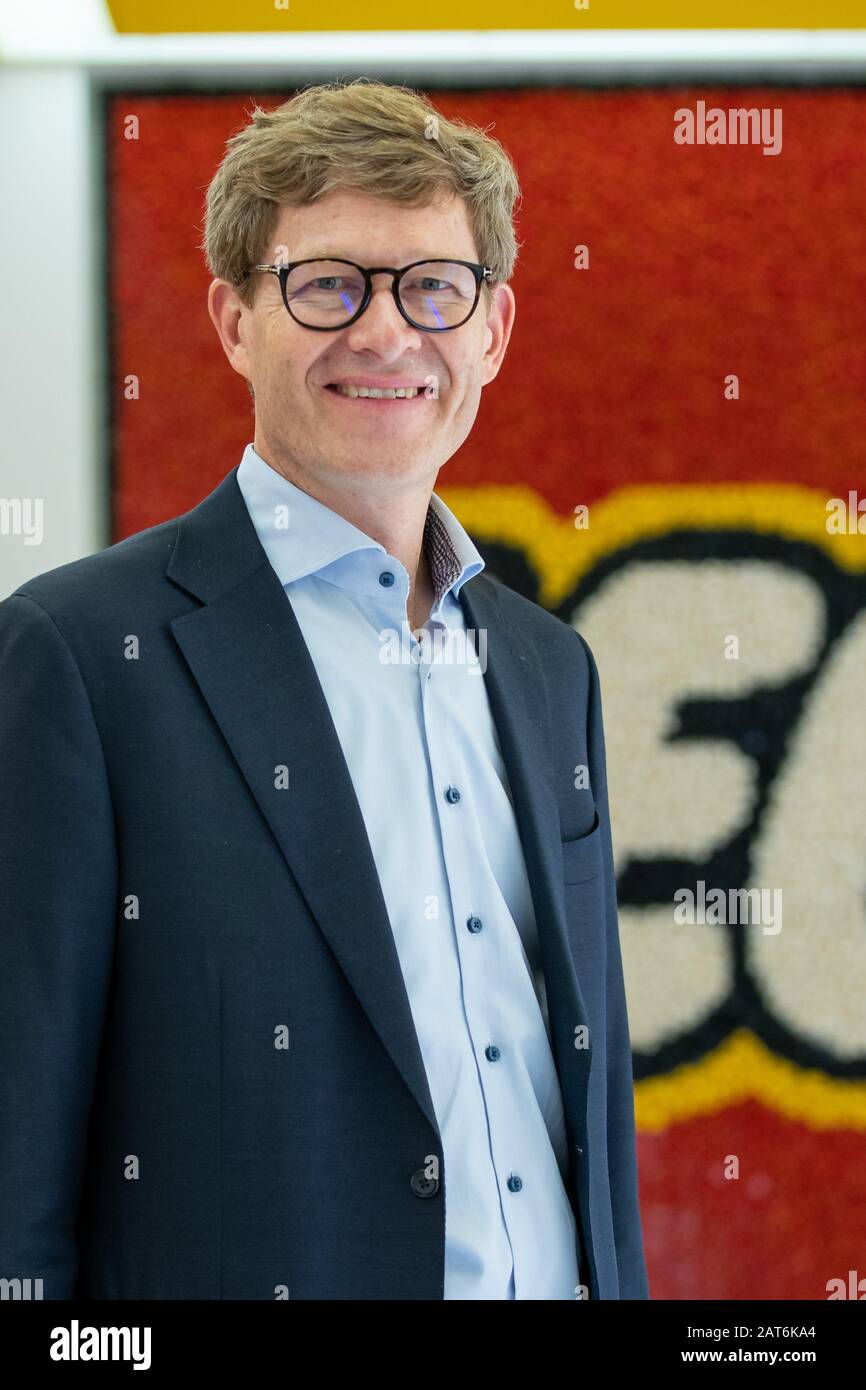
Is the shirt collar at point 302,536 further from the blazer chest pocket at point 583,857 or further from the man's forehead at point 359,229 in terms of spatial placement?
the blazer chest pocket at point 583,857

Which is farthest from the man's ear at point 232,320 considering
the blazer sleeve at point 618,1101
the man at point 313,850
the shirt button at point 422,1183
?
the shirt button at point 422,1183

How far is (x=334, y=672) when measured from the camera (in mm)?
1316

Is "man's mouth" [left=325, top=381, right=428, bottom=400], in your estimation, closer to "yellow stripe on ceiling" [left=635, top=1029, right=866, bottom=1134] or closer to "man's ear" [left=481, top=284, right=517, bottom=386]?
"man's ear" [left=481, top=284, right=517, bottom=386]

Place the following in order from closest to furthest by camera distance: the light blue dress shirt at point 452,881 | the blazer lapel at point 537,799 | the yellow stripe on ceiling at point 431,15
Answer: the light blue dress shirt at point 452,881, the blazer lapel at point 537,799, the yellow stripe on ceiling at point 431,15

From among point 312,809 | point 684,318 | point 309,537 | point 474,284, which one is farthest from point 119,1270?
point 684,318

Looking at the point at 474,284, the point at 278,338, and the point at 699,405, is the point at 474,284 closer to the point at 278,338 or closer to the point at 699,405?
the point at 278,338

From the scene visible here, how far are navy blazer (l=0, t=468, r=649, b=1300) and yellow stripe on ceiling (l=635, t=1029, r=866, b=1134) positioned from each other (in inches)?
50.1

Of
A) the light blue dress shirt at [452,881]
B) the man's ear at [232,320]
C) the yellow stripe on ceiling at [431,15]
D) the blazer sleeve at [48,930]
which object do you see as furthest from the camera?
the yellow stripe on ceiling at [431,15]

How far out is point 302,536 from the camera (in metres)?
1.34

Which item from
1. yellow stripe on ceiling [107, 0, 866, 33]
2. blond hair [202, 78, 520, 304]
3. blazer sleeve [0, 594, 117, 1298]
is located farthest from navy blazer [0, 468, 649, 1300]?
yellow stripe on ceiling [107, 0, 866, 33]

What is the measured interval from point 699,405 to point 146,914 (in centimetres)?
156

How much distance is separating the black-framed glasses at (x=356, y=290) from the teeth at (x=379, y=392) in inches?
2.3

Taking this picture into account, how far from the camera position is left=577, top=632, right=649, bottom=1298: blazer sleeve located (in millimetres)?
1534

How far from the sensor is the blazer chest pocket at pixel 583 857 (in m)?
1.46
